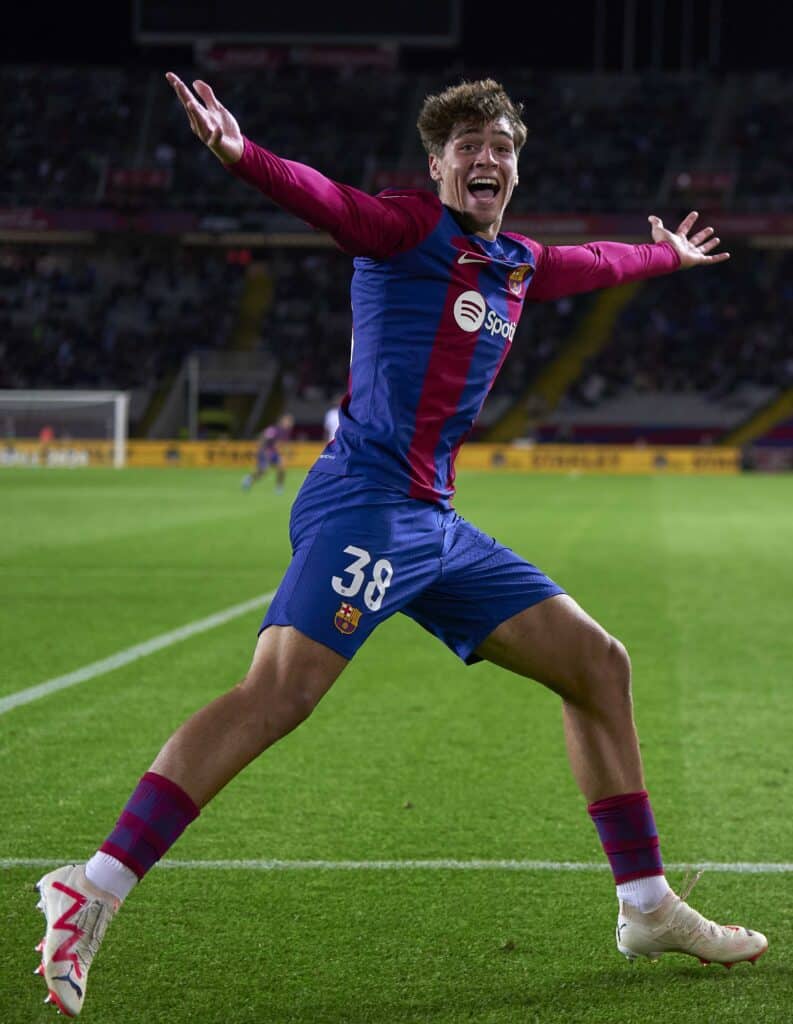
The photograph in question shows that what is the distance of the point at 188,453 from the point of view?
41.4 meters

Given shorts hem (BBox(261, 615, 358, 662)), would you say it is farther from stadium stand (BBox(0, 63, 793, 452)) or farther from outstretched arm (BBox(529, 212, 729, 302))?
stadium stand (BBox(0, 63, 793, 452))

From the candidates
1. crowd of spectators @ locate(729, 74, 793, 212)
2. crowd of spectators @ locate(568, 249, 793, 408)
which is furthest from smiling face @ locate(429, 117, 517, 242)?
crowd of spectators @ locate(729, 74, 793, 212)

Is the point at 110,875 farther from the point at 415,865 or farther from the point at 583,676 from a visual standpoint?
the point at 415,865

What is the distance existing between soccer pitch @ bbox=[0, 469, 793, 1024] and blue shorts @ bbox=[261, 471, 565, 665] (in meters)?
0.83

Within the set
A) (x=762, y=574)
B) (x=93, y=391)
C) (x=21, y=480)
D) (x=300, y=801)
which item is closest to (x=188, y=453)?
(x=93, y=391)

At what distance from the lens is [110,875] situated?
3230mm

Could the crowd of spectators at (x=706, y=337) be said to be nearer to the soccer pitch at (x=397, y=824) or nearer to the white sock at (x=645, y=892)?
the soccer pitch at (x=397, y=824)

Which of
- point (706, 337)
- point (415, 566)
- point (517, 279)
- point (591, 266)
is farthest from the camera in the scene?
point (706, 337)

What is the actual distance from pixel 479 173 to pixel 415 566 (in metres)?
1.01

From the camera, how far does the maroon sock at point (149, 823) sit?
3.25 meters

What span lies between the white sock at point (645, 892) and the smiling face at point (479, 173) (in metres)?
1.71

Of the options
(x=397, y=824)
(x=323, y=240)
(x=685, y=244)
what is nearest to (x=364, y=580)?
(x=397, y=824)

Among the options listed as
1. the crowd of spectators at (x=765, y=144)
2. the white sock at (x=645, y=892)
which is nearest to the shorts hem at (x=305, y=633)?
the white sock at (x=645, y=892)

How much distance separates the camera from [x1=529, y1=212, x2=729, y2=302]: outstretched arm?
4129 mm
